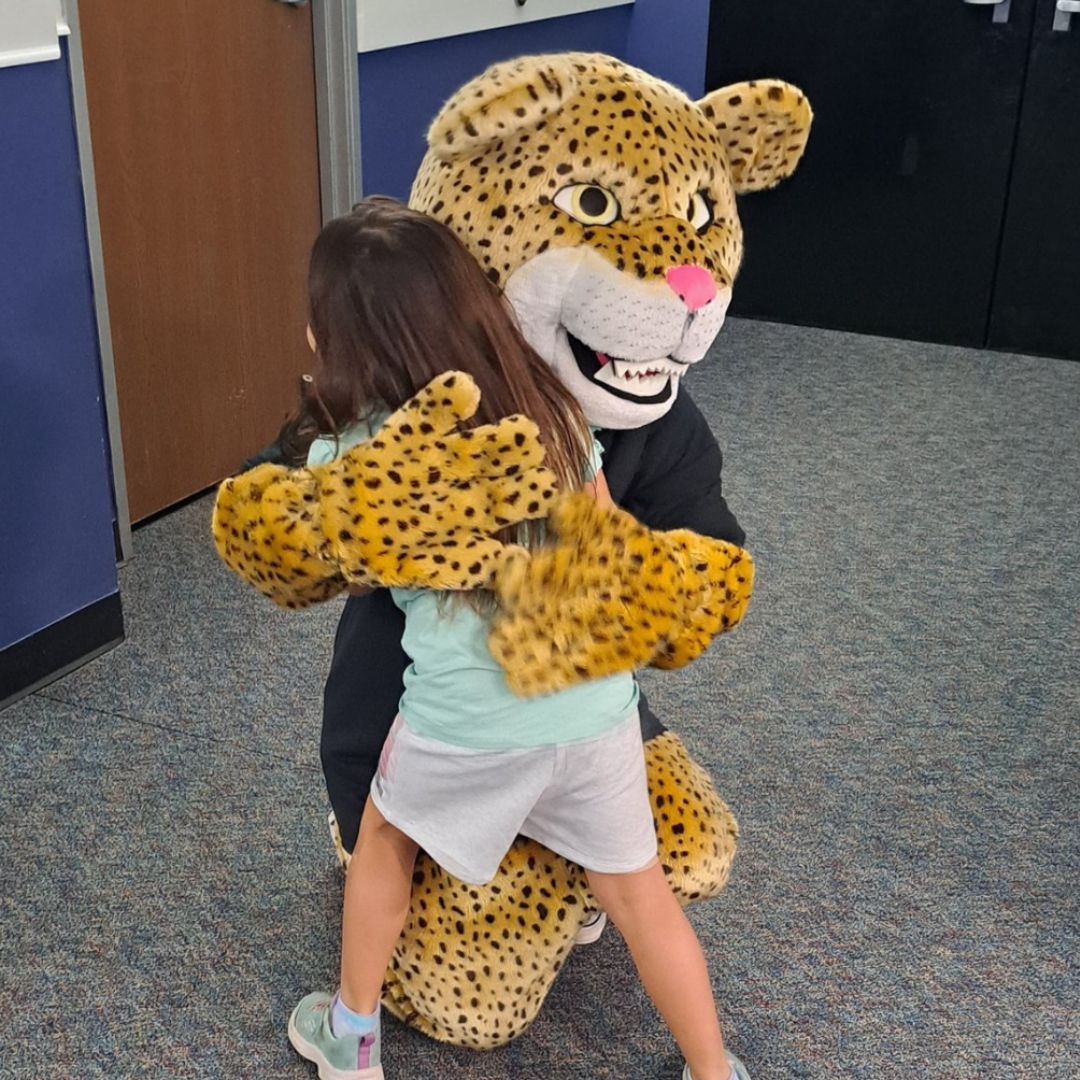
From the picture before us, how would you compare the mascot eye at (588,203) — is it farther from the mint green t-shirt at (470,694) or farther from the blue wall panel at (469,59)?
the blue wall panel at (469,59)

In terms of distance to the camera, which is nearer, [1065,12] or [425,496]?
[425,496]

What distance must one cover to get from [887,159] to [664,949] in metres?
3.04

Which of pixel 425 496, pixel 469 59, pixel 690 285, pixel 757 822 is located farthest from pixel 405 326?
pixel 469 59

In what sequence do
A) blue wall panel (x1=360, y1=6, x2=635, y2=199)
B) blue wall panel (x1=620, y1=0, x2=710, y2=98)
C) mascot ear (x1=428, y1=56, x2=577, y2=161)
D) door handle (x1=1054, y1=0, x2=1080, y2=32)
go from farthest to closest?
blue wall panel (x1=620, y1=0, x2=710, y2=98) → door handle (x1=1054, y1=0, x2=1080, y2=32) → blue wall panel (x1=360, y1=6, x2=635, y2=199) → mascot ear (x1=428, y1=56, x2=577, y2=161)

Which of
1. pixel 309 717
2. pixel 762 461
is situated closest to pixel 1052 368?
pixel 762 461

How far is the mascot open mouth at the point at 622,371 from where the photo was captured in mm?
1347

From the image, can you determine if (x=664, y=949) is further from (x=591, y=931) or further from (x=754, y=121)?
(x=754, y=121)

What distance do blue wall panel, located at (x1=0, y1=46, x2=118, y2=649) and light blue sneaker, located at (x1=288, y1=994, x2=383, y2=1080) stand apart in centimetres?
93

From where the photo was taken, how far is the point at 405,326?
1.22 m

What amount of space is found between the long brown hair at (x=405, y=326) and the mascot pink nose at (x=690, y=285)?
0.49ft

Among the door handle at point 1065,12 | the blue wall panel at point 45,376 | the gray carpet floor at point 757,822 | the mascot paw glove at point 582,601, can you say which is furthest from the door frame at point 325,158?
the door handle at point 1065,12

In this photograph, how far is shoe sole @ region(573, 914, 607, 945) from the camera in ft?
5.58

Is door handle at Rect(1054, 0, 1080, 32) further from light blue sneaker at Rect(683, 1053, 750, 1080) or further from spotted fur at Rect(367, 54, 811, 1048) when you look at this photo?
light blue sneaker at Rect(683, 1053, 750, 1080)

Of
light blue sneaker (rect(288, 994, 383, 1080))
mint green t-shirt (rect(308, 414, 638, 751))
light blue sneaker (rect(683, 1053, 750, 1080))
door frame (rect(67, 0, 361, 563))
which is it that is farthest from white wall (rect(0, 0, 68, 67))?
light blue sneaker (rect(683, 1053, 750, 1080))
